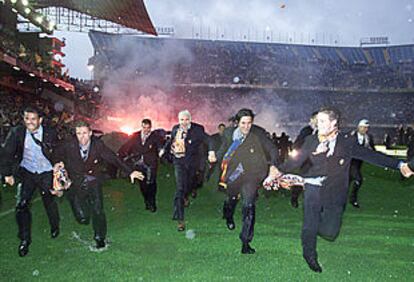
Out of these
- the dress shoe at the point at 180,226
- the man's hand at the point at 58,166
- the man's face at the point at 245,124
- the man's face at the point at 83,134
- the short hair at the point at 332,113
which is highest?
the short hair at the point at 332,113

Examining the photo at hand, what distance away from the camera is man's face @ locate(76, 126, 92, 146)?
5938 millimetres

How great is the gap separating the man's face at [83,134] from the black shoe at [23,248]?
1.36m

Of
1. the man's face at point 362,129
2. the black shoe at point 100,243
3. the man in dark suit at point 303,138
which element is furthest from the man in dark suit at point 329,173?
the man's face at point 362,129

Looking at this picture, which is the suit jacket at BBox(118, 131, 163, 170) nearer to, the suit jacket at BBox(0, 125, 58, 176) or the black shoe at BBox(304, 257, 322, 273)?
the suit jacket at BBox(0, 125, 58, 176)

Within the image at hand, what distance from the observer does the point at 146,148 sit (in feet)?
29.7

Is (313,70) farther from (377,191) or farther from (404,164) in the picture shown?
(404,164)

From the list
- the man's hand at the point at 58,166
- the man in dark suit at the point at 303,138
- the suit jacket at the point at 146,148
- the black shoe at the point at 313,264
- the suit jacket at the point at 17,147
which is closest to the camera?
the black shoe at the point at 313,264

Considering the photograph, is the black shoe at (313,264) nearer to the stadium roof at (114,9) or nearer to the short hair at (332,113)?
the short hair at (332,113)

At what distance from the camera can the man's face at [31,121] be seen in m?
5.81

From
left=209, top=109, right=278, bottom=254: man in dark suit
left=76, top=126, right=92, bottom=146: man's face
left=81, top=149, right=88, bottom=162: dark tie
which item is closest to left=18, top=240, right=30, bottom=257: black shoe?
left=81, top=149, right=88, bottom=162: dark tie

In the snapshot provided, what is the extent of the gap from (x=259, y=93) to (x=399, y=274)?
1727 inches

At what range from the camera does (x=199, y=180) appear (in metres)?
12.2

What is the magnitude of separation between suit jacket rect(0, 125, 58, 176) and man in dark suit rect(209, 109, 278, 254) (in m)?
2.25

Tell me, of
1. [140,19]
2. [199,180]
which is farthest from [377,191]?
[140,19]
